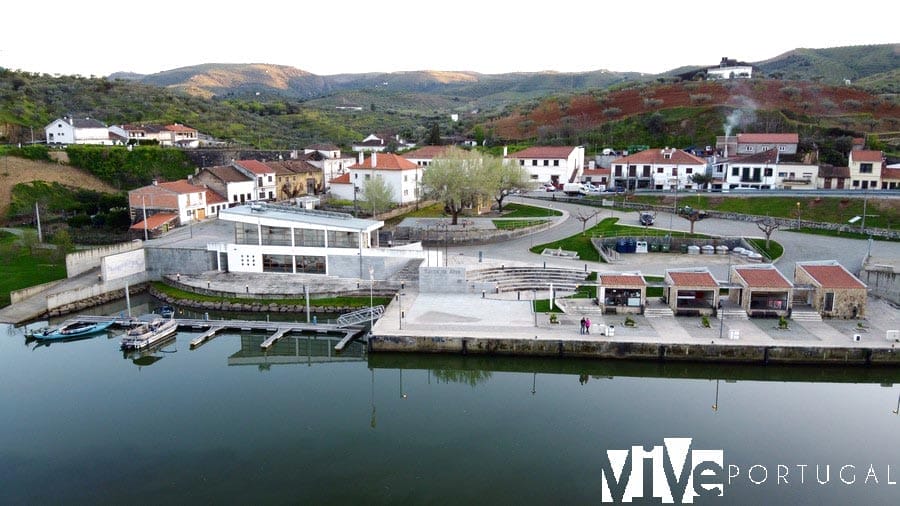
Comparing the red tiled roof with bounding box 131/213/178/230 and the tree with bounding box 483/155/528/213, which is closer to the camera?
the red tiled roof with bounding box 131/213/178/230

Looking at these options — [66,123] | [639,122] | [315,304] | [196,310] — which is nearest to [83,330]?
[196,310]

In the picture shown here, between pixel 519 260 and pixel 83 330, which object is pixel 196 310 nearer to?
pixel 83 330

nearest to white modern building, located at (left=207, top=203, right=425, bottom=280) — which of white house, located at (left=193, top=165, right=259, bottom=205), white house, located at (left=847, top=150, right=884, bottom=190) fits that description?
white house, located at (left=193, top=165, right=259, bottom=205)

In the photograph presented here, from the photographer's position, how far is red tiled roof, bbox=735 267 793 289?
26859 millimetres

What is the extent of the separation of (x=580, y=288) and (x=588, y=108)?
63329mm

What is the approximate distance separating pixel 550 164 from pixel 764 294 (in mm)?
35070

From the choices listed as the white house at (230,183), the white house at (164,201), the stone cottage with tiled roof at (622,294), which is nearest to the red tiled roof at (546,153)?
the white house at (230,183)

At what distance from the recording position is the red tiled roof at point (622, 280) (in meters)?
27.4

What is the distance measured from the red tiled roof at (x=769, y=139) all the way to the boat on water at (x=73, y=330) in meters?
55.4

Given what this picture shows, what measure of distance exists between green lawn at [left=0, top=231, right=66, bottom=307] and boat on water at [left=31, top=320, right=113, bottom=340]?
5.00 meters

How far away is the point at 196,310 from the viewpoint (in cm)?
3244

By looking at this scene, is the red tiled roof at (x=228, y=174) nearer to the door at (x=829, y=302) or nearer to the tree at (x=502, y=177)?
the tree at (x=502, y=177)

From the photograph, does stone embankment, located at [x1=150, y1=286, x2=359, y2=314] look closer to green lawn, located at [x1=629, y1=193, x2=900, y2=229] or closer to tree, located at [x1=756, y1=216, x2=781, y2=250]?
tree, located at [x1=756, y1=216, x2=781, y2=250]

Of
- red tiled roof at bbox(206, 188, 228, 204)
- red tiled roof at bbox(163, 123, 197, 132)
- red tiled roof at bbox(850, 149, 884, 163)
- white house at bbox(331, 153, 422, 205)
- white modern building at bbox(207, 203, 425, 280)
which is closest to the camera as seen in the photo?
white modern building at bbox(207, 203, 425, 280)
